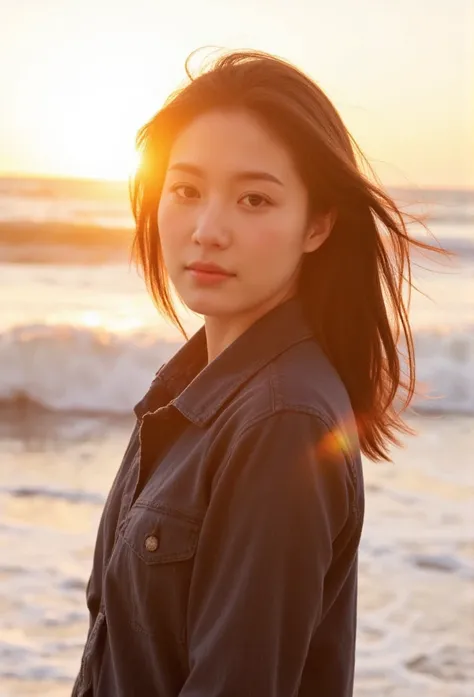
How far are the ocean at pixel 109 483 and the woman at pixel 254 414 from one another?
2.37 feet

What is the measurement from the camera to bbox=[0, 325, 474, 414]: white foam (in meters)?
8.70

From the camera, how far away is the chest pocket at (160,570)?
151cm

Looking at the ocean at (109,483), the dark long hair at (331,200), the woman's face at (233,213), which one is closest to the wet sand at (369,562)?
the ocean at (109,483)

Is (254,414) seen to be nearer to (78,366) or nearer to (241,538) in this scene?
(241,538)

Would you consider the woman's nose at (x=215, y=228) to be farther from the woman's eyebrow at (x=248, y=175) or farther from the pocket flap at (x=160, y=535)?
A: the pocket flap at (x=160, y=535)

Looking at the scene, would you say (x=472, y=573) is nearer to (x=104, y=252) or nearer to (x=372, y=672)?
(x=372, y=672)

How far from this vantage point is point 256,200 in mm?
1676

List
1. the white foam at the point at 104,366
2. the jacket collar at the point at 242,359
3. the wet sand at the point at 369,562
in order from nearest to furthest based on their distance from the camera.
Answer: the jacket collar at the point at 242,359, the wet sand at the point at 369,562, the white foam at the point at 104,366

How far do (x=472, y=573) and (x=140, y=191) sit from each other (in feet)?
11.2

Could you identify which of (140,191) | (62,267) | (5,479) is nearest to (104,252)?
(62,267)

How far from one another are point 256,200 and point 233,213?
0.14 feet

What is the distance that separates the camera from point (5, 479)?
19.6 ft

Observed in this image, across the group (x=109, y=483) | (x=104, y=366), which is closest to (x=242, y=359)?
(x=109, y=483)

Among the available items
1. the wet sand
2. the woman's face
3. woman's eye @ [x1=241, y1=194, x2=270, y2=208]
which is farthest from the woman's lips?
the wet sand
